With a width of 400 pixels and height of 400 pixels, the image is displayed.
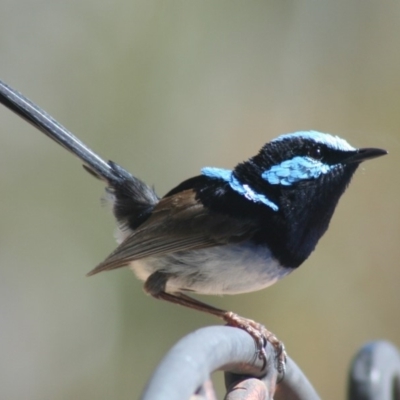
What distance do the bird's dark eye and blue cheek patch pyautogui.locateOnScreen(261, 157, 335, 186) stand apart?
0.01 m

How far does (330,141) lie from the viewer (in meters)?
3.27

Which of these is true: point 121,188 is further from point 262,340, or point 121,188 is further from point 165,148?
point 165,148

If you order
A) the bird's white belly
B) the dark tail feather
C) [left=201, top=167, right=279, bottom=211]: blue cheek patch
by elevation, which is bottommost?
the bird's white belly

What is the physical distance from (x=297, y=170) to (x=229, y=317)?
564 millimetres

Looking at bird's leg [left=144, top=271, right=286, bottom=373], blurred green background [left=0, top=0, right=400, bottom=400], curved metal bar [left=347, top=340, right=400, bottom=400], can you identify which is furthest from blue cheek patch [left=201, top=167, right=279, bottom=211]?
blurred green background [left=0, top=0, right=400, bottom=400]

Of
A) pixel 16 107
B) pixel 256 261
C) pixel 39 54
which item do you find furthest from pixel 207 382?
pixel 39 54

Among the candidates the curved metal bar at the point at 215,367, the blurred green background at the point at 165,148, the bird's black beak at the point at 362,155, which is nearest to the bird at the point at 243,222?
the bird's black beak at the point at 362,155

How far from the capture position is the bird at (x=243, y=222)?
10.7 ft

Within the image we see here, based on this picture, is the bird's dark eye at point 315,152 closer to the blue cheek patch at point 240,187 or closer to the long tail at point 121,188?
the blue cheek patch at point 240,187

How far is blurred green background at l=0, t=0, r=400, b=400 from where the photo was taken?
227 inches

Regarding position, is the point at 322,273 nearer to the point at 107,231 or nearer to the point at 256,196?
the point at 107,231

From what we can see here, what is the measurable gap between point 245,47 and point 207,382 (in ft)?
15.3

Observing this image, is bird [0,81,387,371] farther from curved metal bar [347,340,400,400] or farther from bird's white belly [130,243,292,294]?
curved metal bar [347,340,400,400]

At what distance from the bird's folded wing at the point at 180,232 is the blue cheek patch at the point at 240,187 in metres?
0.09
